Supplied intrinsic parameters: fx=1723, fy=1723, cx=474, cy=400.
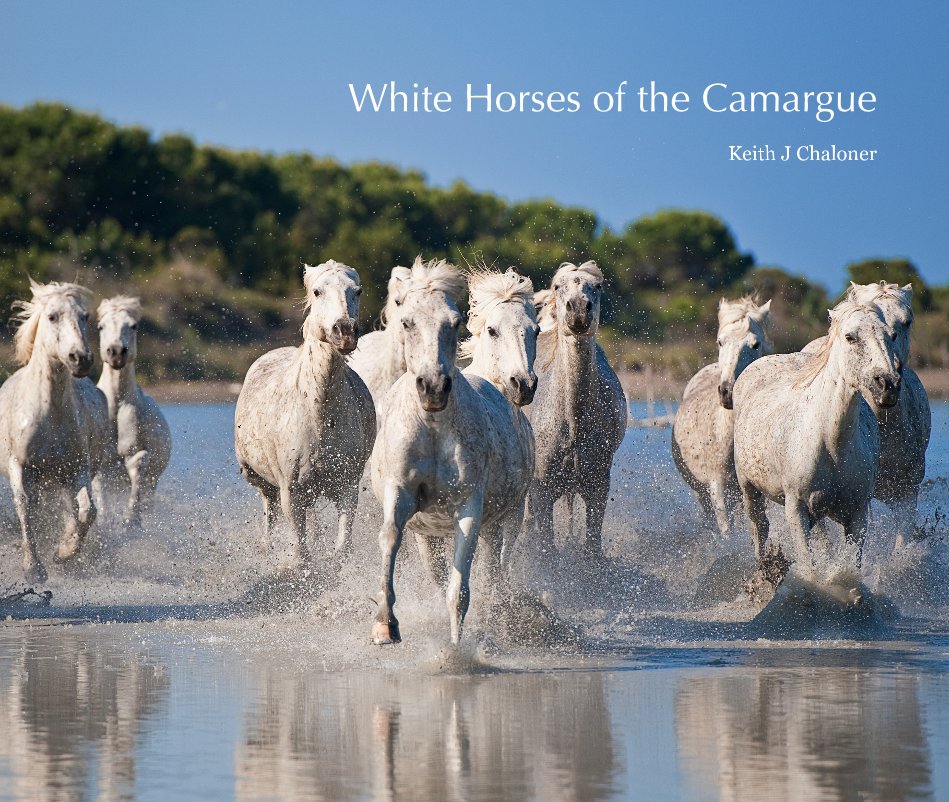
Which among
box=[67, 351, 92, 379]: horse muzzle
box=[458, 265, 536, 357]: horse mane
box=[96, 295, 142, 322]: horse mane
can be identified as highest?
box=[96, 295, 142, 322]: horse mane

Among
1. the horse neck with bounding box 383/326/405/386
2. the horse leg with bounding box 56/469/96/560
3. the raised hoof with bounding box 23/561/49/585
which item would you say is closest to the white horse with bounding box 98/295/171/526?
the horse leg with bounding box 56/469/96/560

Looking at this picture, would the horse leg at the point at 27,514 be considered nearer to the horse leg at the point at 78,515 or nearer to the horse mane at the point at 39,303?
the horse leg at the point at 78,515

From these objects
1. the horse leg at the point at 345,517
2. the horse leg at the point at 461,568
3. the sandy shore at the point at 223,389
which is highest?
the sandy shore at the point at 223,389

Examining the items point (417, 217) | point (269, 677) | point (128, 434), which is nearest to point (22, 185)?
point (417, 217)

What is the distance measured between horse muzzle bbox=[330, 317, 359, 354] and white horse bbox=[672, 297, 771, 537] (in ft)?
10.0

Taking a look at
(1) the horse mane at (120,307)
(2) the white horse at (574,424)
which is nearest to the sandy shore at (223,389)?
(1) the horse mane at (120,307)

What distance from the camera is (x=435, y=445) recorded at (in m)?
7.20

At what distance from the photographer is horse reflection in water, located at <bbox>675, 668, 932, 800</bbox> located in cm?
520

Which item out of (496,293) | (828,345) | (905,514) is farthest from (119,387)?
(828,345)

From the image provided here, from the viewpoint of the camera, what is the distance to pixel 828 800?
499cm

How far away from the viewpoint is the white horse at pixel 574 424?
9917 mm

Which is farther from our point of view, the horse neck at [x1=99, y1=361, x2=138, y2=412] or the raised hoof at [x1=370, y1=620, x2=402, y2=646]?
the horse neck at [x1=99, y1=361, x2=138, y2=412]

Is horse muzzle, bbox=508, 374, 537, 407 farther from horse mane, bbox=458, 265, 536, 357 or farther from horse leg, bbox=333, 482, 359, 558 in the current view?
horse leg, bbox=333, 482, 359, 558

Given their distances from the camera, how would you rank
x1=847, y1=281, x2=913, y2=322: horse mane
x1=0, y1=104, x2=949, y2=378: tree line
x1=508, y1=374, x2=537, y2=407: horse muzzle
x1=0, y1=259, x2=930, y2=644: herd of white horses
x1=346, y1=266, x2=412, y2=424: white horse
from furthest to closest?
x1=0, y1=104, x2=949, y2=378: tree line, x1=346, y1=266, x2=412, y2=424: white horse, x1=847, y1=281, x2=913, y2=322: horse mane, x1=508, y1=374, x2=537, y2=407: horse muzzle, x1=0, y1=259, x2=930, y2=644: herd of white horses
